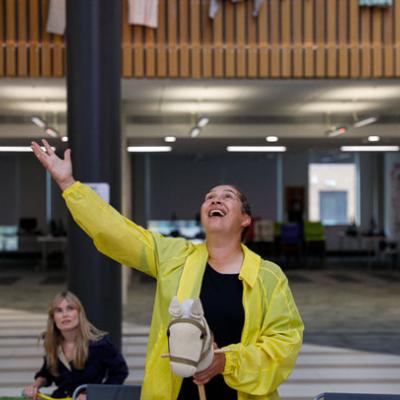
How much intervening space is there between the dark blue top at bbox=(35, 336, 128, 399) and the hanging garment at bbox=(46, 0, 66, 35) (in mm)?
5639

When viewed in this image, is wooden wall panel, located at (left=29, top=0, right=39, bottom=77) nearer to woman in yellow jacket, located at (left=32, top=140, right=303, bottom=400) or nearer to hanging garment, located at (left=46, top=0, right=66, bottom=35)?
hanging garment, located at (left=46, top=0, right=66, bottom=35)

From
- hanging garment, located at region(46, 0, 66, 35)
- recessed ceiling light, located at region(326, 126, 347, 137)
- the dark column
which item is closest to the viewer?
the dark column

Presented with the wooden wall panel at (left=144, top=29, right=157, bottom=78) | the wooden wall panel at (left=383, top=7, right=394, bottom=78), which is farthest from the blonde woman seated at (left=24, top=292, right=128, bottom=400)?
the wooden wall panel at (left=383, top=7, right=394, bottom=78)

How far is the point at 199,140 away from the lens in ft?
46.6

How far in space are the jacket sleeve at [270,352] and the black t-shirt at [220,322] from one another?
67 mm

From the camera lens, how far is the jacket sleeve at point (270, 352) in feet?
6.61

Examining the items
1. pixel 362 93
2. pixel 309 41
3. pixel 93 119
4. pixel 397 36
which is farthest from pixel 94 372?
pixel 362 93

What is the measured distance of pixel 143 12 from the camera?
27.7 feet

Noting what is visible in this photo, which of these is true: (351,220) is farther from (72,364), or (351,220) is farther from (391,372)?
(72,364)

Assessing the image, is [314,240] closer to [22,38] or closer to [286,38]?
[286,38]

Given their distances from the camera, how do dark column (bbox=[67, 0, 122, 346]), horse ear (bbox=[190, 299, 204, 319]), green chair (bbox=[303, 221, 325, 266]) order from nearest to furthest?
horse ear (bbox=[190, 299, 204, 319])
dark column (bbox=[67, 0, 122, 346])
green chair (bbox=[303, 221, 325, 266])

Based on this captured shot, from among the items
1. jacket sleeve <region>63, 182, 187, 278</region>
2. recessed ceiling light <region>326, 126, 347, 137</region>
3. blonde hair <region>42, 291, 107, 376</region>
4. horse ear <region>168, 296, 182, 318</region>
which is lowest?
blonde hair <region>42, 291, 107, 376</region>

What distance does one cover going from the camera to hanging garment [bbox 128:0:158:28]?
27.5 ft

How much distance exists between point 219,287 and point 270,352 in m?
0.24
